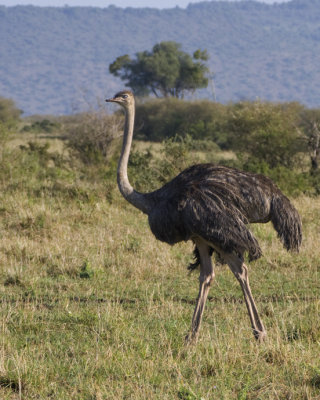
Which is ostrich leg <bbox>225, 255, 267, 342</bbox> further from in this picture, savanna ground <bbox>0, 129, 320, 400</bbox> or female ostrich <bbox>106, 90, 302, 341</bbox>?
savanna ground <bbox>0, 129, 320, 400</bbox>

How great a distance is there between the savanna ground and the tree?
4448 centimetres

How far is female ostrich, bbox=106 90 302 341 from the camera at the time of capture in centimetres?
441

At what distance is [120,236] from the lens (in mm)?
7859

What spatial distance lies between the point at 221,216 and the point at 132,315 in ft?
4.03

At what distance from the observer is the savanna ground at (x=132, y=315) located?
3707 millimetres

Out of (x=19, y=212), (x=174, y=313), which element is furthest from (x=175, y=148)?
(x=174, y=313)

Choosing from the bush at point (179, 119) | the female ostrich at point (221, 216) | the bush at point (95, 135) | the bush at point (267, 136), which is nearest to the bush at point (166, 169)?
the bush at point (95, 135)

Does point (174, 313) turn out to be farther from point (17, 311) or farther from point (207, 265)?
point (17, 311)

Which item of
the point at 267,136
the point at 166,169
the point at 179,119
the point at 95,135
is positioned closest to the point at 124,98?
the point at 166,169

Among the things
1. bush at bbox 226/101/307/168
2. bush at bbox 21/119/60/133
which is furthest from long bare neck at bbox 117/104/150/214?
bush at bbox 21/119/60/133

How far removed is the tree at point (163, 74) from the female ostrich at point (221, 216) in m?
47.5

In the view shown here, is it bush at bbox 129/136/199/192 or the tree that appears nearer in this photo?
bush at bbox 129/136/199/192

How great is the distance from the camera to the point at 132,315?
16.9 ft

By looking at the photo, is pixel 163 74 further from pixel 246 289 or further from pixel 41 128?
pixel 246 289
